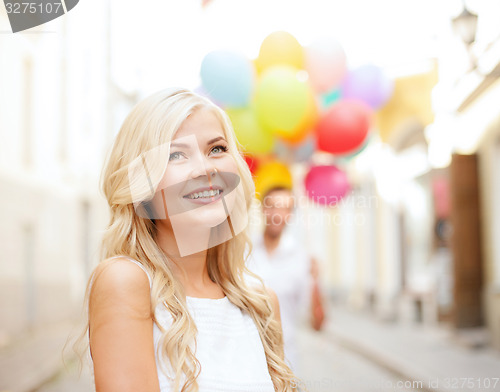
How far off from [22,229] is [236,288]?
8.43m

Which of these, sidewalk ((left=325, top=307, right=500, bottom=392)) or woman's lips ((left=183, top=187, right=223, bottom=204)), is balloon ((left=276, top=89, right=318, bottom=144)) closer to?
sidewalk ((left=325, top=307, right=500, bottom=392))

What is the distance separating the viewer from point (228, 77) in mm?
3742

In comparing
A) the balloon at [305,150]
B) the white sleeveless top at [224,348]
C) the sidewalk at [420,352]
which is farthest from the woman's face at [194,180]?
the balloon at [305,150]

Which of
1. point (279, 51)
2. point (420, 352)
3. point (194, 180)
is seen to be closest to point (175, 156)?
point (194, 180)

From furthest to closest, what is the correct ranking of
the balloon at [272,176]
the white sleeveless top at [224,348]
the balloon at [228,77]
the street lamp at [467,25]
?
the street lamp at [467,25] < the balloon at [272,176] < the balloon at [228,77] < the white sleeveless top at [224,348]

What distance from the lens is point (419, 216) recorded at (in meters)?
11.4

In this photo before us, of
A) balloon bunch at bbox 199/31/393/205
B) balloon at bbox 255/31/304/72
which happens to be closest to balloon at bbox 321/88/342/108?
balloon bunch at bbox 199/31/393/205

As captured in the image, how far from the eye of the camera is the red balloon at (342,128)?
13.7ft

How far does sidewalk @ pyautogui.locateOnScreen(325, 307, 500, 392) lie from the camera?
4.52m

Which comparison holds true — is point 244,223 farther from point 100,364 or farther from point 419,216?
point 419,216

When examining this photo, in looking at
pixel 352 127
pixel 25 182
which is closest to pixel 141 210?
pixel 352 127

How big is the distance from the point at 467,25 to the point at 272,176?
2.23 m

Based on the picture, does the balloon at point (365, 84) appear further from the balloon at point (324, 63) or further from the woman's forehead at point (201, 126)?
the woman's forehead at point (201, 126)

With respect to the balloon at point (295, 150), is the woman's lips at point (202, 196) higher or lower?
higher
